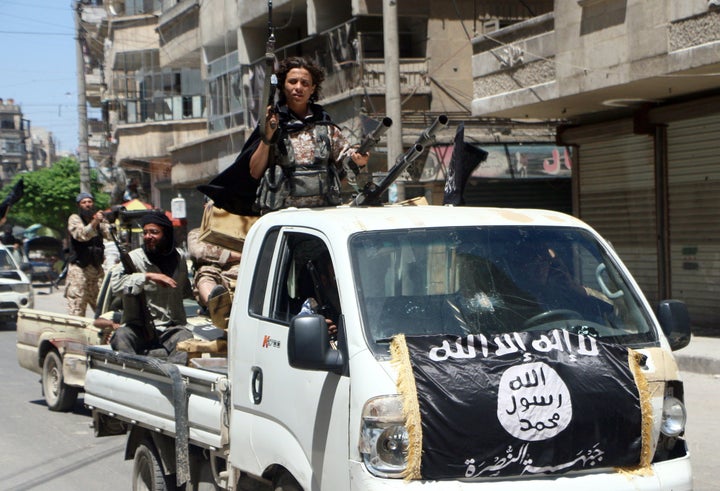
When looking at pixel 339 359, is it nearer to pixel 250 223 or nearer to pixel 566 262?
pixel 566 262

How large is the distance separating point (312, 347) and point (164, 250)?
4.14 meters

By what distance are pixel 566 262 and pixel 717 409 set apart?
5898 mm

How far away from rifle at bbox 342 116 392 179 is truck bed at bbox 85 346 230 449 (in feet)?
4.88

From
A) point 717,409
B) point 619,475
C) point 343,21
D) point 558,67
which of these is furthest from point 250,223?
point 343,21

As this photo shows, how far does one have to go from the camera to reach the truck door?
4.18m

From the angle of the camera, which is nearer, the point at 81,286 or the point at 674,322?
the point at 674,322

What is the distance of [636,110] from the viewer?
→ 671 inches

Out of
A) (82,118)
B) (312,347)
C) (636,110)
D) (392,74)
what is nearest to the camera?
(312,347)

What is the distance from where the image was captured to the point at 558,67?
632 inches

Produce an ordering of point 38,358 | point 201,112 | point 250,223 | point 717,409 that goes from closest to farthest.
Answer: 1. point 250,223
2. point 717,409
3. point 38,358
4. point 201,112

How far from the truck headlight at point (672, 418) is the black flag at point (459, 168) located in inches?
81.3

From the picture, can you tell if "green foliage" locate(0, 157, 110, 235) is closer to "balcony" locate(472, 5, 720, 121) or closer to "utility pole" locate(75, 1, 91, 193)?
"utility pole" locate(75, 1, 91, 193)

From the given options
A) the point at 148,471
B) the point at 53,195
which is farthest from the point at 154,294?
the point at 53,195

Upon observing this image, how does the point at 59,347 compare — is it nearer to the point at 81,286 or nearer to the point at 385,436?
the point at 81,286
